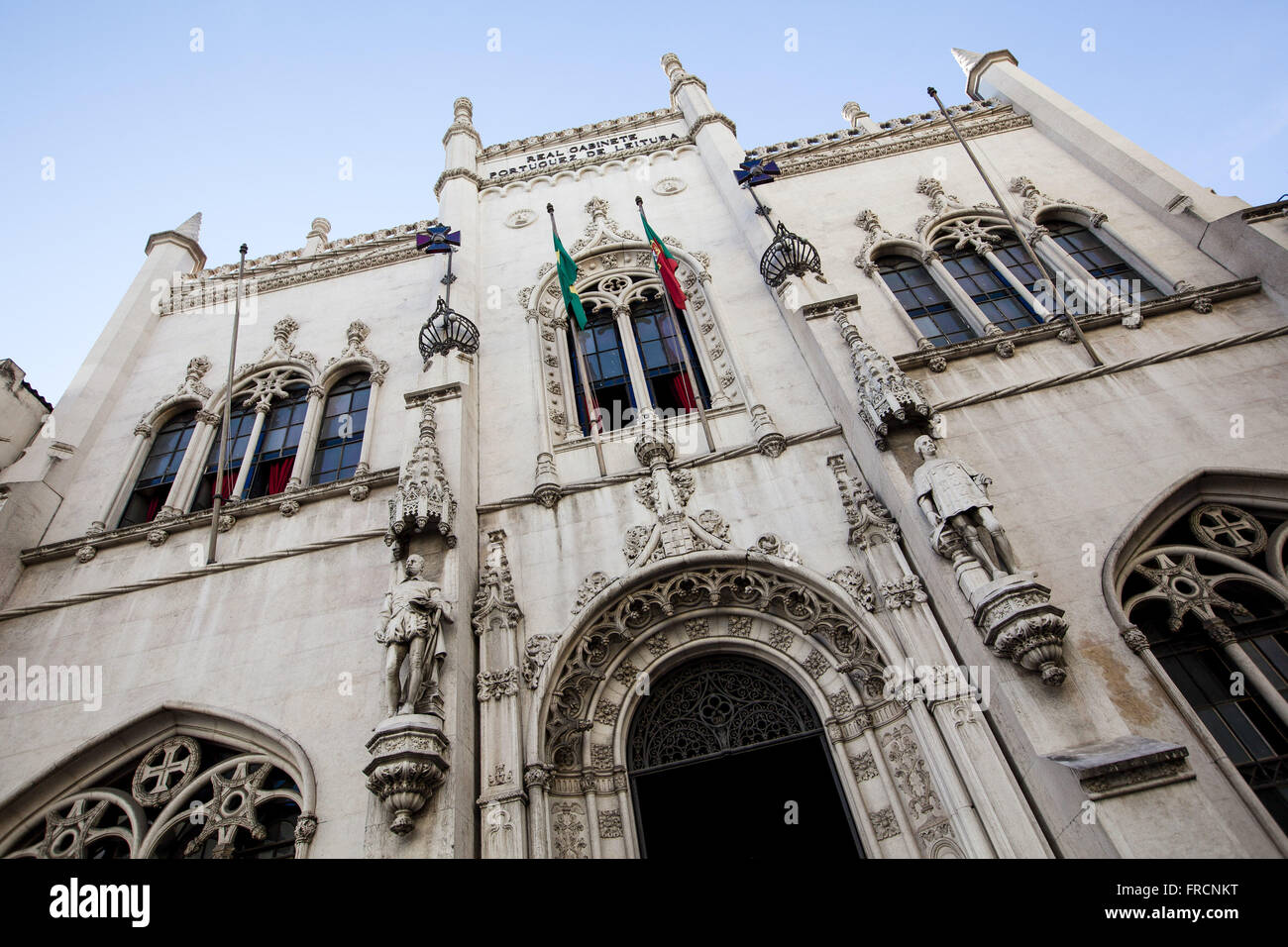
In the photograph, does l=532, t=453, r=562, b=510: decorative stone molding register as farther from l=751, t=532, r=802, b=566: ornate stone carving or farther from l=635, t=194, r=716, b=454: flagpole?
l=751, t=532, r=802, b=566: ornate stone carving

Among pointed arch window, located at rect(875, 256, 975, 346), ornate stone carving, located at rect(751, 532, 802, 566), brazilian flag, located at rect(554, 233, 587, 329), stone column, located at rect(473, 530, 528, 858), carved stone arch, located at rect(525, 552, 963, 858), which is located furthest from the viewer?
brazilian flag, located at rect(554, 233, 587, 329)

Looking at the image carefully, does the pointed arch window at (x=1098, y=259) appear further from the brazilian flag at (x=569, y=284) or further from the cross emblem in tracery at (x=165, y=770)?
the cross emblem in tracery at (x=165, y=770)

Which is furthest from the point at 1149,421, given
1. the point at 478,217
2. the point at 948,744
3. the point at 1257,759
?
the point at 478,217

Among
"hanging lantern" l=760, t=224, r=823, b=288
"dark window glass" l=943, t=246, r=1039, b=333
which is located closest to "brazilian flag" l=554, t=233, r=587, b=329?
"hanging lantern" l=760, t=224, r=823, b=288

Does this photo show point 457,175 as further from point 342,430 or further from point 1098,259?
point 1098,259

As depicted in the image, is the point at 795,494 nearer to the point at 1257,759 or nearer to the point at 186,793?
the point at 1257,759

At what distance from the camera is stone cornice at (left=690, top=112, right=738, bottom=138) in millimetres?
17812

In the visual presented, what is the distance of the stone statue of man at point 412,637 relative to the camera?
25.3 ft

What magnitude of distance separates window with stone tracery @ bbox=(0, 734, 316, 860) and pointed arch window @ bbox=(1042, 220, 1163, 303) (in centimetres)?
1356

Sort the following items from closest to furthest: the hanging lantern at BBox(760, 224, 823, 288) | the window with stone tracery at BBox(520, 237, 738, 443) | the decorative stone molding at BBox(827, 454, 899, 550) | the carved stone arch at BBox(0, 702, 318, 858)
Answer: the carved stone arch at BBox(0, 702, 318, 858) < the decorative stone molding at BBox(827, 454, 899, 550) < the hanging lantern at BBox(760, 224, 823, 288) < the window with stone tracery at BBox(520, 237, 738, 443)

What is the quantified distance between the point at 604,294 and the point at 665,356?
2.13 meters

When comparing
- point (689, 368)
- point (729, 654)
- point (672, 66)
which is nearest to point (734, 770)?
point (729, 654)

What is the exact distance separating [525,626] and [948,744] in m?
4.69

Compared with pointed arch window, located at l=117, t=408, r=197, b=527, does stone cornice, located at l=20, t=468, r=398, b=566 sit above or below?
below
